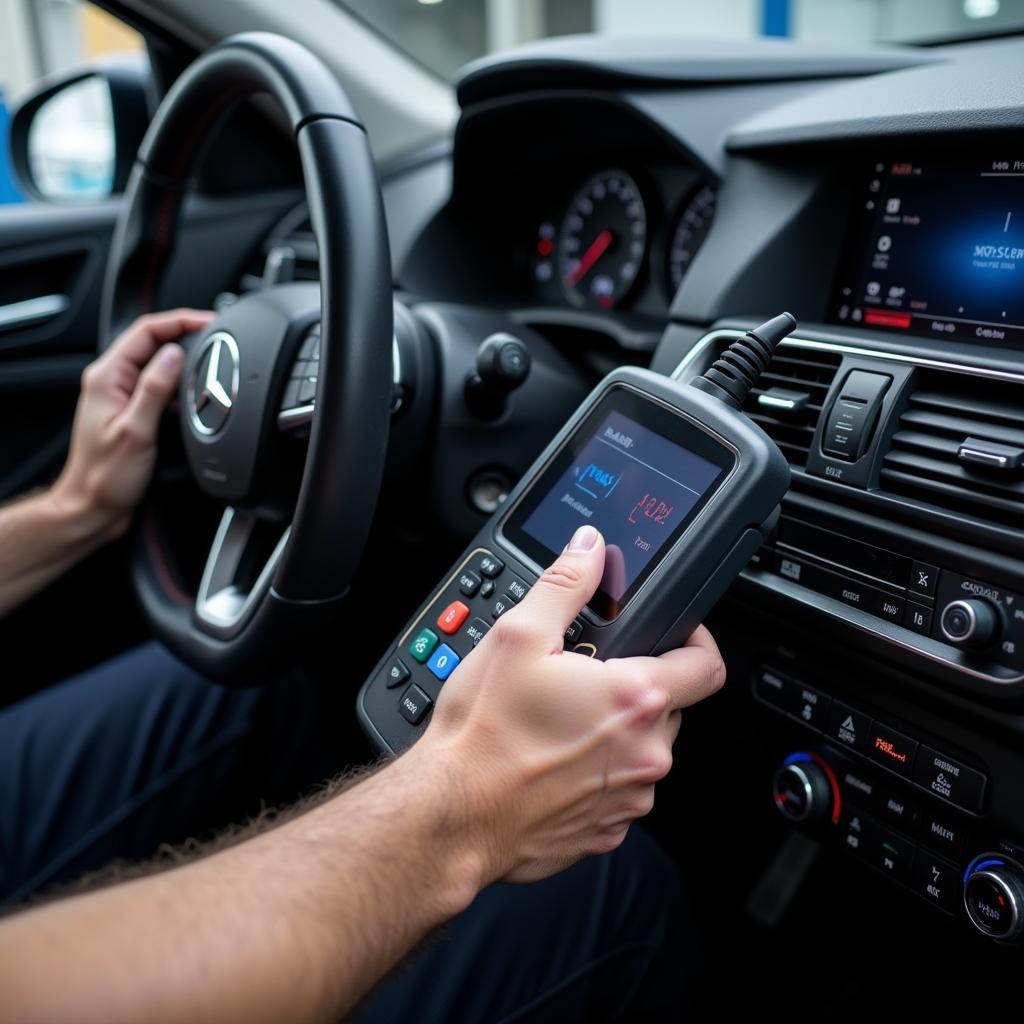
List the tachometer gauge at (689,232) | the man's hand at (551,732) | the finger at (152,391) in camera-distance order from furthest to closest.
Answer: the tachometer gauge at (689,232) → the finger at (152,391) → the man's hand at (551,732)

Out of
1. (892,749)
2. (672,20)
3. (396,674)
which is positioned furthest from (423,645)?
(672,20)

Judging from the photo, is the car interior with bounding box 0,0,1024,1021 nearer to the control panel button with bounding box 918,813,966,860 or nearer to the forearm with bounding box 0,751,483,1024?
the control panel button with bounding box 918,813,966,860

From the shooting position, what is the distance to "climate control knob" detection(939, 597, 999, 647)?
719mm

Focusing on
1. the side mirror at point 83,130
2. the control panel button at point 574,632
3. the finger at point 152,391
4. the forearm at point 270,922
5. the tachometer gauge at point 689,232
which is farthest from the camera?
the side mirror at point 83,130

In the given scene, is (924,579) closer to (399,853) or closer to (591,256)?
(399,853)

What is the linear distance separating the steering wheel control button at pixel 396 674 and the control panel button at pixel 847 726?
365mm

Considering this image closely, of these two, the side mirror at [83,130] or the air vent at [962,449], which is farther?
the side mirror at [83,130]

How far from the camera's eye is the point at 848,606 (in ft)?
2.74

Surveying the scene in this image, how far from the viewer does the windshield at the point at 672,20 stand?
1.37 meters

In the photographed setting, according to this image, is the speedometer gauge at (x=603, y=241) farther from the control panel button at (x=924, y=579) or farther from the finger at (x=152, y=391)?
the control panel button at (x=924, y=579)

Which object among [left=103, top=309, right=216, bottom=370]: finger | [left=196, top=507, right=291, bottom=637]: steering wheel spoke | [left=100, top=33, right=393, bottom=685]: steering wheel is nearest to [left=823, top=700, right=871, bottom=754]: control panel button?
[left=100, top=33, right=393, bottom=685]: steering wheel

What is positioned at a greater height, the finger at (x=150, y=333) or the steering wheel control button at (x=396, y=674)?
the finger at (x=150, y=333)

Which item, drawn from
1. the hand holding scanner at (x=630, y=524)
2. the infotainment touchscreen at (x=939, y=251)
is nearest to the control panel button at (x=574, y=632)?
the hand holding scanner at (x=630, y=524)

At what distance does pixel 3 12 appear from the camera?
4219 millimetres
